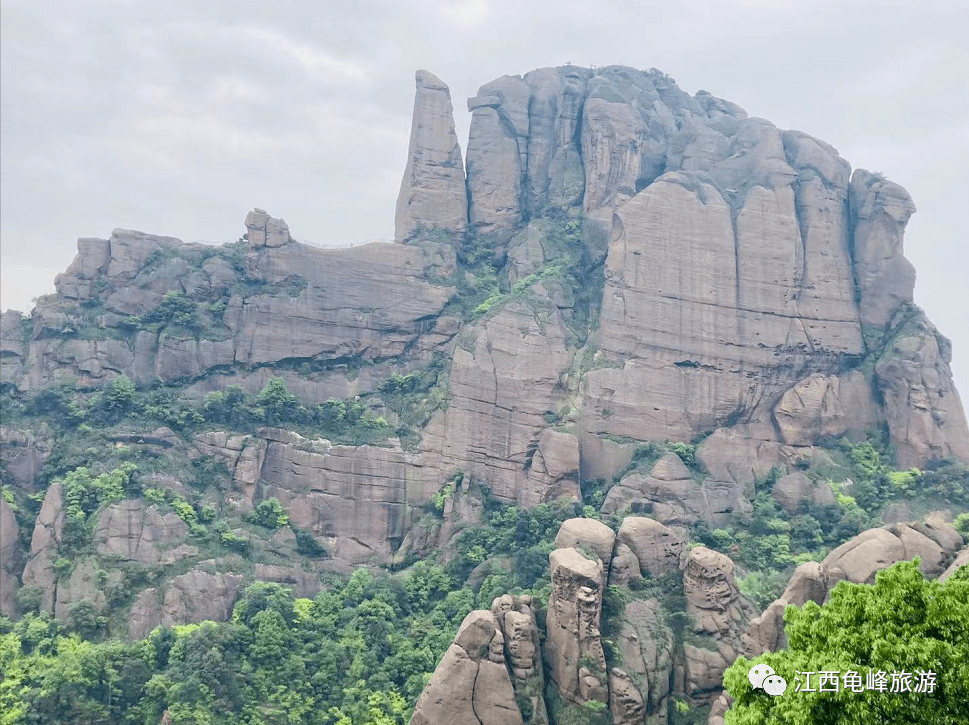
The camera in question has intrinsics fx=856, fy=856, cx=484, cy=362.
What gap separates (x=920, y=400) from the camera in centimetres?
3819

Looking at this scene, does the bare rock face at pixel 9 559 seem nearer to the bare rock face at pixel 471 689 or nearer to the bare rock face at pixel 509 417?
the bare rock face at pixel 509 417

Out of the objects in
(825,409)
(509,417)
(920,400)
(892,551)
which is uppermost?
(920,400)

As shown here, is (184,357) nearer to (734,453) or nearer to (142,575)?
(142,575)

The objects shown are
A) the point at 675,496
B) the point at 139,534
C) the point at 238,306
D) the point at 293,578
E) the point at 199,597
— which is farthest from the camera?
the point at 238,306

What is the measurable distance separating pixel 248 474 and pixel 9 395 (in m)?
12.0

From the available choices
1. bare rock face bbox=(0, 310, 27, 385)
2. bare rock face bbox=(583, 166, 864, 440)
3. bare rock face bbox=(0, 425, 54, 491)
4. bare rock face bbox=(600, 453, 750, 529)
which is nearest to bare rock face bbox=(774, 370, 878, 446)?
bare rock face bbox=(583, 166, 864, 440)

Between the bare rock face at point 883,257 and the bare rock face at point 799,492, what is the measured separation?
9.27 m

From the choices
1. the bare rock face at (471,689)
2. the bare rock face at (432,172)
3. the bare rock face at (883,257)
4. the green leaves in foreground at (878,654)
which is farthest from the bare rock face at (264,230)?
the green leaves in foreground at (878,654)

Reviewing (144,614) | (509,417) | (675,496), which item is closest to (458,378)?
(509,417)

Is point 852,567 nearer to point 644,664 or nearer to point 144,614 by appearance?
point 644,664

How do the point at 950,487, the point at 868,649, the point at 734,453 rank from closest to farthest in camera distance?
1. the point at 868,649
2. the point at 950,487
3. the point at 734,453

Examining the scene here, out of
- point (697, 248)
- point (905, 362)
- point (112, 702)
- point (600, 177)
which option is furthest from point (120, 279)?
point (905, 362)

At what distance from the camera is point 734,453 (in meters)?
38.2

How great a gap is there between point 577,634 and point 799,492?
50.1 ft
